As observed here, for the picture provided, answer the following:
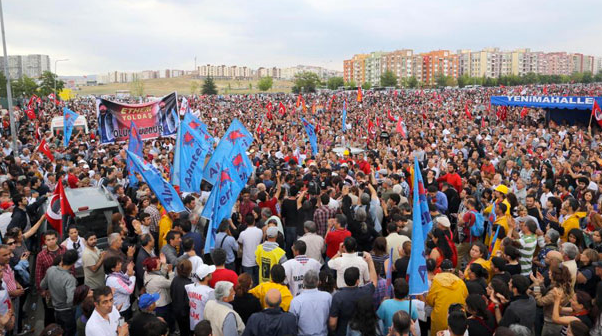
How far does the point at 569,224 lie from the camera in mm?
7531

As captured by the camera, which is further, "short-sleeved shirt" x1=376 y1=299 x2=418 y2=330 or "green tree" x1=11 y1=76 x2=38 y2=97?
"green tree" x1=11 y1=76 x2=38 y2=97

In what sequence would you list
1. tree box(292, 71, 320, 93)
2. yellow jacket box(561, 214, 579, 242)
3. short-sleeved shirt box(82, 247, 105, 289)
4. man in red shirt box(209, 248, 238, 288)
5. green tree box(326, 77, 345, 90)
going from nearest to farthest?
1. man in red shirt box(209, 248, 238, 288)
2. short-sleeved shirt box(82, 247, 105, 289)
3. yellow jacket box(561, 214, 579, 242)
4. tree box(292, 71, 320, 93)
5. green tree box(326, 77, 345, 90)

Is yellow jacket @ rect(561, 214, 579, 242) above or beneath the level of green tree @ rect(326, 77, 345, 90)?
beneath

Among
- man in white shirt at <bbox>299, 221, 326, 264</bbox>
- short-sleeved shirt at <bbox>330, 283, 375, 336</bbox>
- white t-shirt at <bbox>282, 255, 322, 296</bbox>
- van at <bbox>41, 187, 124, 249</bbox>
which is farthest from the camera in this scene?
van at <bbox>41, 187, 124, 249</bbox>

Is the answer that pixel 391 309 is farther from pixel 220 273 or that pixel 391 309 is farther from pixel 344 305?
pixel 220 273

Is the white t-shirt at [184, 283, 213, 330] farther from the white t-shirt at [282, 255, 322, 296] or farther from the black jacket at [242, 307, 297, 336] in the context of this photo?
the white t-shirt at [282, 255, 322, 296]

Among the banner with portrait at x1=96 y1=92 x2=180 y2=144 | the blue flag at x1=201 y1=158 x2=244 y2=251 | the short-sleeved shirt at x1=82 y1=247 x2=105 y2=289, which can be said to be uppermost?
the banner with portrait at x1=96 y1=92 x2=180 y2=144

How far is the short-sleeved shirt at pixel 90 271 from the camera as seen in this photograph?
6145mm

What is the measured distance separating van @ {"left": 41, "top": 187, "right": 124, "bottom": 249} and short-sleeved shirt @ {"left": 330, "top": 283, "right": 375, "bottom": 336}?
15.2 feet

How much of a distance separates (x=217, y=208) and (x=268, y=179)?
14.1ft

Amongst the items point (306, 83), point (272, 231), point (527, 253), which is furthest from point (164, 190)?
point (306, 83)

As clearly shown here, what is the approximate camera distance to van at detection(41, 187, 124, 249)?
783cm

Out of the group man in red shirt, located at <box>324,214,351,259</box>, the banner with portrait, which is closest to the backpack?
man in red shirt, located at <box>324,214,351,259</box>

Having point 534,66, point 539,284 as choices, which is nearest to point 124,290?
point 539,284
